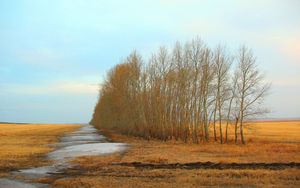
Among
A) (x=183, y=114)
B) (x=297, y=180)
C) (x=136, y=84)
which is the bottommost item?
(x=297, y=180)

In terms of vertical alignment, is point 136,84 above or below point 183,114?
above

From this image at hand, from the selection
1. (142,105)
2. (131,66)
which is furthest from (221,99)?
(131,66)

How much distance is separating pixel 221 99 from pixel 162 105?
10.1m

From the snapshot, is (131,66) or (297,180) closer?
(297,180)

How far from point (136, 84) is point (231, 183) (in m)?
45.5

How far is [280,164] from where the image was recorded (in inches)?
794

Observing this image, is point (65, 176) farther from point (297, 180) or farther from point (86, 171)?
point (297, 180)

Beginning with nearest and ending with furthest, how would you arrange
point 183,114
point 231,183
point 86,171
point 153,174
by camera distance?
point 231,183 < point 153,174 < point 86,171 < point 183,114

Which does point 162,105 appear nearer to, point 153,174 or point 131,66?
point 131,66

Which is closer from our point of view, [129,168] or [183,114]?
[129,168]

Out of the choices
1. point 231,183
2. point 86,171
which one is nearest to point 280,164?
point 231,183

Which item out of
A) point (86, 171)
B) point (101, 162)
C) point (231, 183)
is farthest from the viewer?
point (101, 162)

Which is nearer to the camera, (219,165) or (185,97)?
(219,165)

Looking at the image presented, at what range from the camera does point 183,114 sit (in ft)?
159
